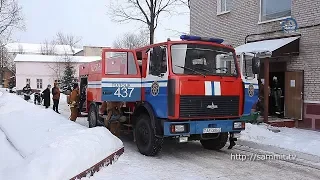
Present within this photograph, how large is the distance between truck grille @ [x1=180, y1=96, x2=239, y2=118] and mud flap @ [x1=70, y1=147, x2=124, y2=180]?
161 cm

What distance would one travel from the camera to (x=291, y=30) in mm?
12953

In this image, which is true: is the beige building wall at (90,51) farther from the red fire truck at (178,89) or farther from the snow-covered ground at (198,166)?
the red fire truck at (178,89)

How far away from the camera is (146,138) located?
837 cm

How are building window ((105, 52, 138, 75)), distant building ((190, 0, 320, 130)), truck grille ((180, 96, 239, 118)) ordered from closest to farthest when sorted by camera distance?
1. truck grille ((180, 96, 239, 118))
2. building window ((105, 52, 138, 75))
3. distant building ((190, 0, 320, 130))

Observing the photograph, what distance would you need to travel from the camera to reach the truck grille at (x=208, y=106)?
25.0ft

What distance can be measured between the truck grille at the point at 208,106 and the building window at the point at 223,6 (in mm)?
9223

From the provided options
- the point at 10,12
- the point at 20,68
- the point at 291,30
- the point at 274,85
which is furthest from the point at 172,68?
the point at 20,68

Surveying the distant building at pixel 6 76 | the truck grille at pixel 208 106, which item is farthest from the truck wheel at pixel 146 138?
the distant building at pixel 6 76

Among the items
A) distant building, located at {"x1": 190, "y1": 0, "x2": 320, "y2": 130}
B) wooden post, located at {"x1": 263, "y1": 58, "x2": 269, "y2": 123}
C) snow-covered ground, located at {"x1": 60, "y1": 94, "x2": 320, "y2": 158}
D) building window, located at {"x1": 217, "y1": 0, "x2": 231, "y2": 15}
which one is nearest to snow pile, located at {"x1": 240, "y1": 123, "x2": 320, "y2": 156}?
snow-covered ground, located at {"x1": 60, "y1": 94, "x2": 320, "y2": 158}

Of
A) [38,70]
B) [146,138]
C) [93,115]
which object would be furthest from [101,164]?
[38,70]

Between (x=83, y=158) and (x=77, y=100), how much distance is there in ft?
25.5

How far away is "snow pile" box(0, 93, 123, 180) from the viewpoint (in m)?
5.66

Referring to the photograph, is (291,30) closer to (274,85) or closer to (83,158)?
(274,85)

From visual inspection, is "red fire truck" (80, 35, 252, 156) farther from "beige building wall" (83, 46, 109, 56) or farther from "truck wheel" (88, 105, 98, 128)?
"beige building wall" (83, 46, 109, 56)
